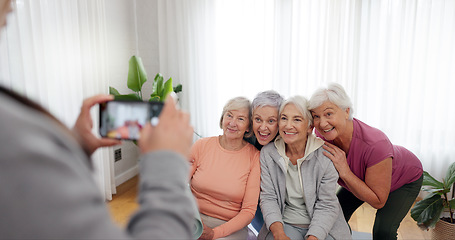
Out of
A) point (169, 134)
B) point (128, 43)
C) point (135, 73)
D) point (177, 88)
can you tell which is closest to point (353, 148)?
point (169, 134)

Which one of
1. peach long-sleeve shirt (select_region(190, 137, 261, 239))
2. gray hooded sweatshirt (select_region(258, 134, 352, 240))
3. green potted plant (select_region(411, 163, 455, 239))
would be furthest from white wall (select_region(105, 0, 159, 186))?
green potted plant (select_region(411, 163, 455, 239))

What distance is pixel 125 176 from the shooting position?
3662 mm

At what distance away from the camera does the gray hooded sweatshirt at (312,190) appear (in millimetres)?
1601

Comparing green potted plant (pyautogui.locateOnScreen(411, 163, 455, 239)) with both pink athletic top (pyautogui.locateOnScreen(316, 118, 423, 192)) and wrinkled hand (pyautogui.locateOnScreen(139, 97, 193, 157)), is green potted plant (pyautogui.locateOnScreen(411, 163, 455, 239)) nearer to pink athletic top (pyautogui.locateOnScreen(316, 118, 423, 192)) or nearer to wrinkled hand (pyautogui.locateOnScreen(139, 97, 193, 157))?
pink athletic top (pyautogui.locateOnScreen(316, 118, 423, 192))

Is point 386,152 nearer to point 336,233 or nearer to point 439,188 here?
point 336,233

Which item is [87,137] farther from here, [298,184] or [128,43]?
[128,43]

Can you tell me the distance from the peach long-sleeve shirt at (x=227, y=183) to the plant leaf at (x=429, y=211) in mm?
1323

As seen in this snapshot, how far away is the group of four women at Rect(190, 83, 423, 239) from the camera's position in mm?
1635

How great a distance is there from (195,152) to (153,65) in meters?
2.35

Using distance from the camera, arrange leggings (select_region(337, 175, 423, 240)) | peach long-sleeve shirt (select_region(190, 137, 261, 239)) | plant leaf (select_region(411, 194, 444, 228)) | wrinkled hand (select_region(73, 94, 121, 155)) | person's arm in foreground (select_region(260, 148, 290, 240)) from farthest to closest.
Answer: plant leaf (select_region(411, 194, 444, 228))
leggings (select_region(337, 175, 423, 240))
peach long-sleeve shirt (select_region(190, 137, 261, 239))
person's arm in foreground (select_region(260, 148, 290, 240))
wrinkled hand (select_region(73, 94, 121, 155))

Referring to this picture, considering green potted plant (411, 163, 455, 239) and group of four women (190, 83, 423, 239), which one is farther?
green potted plant (411, 163, 455, 239)

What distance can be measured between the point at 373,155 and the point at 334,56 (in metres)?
1.87

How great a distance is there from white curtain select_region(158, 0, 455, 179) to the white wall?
0.20 meters

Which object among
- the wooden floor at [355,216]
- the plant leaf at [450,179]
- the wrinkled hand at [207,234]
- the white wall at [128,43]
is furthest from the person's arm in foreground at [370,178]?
the white wall at [128,43]
